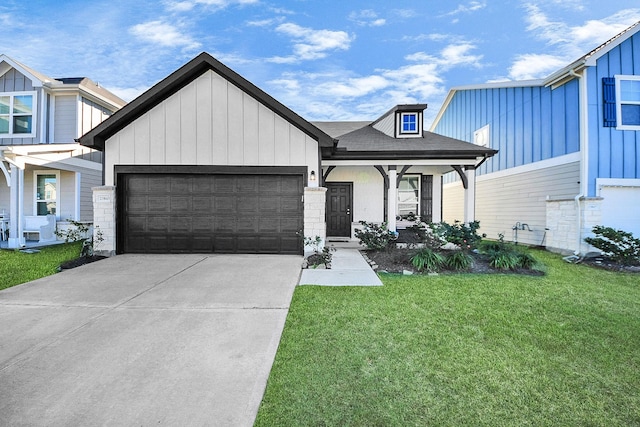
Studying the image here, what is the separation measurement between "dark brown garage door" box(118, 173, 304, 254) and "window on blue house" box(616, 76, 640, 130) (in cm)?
916

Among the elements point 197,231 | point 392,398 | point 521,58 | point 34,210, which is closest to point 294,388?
point 392,398

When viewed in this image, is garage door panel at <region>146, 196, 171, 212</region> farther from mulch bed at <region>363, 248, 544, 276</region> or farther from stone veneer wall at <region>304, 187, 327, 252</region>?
mulch bed at <region>363, 248, 544, 276</region>

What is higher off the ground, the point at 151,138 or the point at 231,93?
the point at 231,93

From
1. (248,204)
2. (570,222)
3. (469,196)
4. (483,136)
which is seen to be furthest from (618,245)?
(248,204)

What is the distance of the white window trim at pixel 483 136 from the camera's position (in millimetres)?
13891

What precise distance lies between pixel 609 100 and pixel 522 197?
3930 millimetres

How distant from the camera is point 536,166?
1100cm

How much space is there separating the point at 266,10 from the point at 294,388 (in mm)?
12401

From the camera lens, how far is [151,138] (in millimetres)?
8297

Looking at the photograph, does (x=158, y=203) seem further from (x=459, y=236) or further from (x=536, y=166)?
(x=536, y=166)

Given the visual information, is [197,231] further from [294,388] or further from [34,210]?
[34,210]

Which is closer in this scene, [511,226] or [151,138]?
[151,138]

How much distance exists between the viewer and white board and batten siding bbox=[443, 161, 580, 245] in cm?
970

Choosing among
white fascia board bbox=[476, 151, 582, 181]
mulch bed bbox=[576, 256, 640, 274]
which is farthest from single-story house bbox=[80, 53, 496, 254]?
white fascia board bbox=[476, 151, 582, 181]
